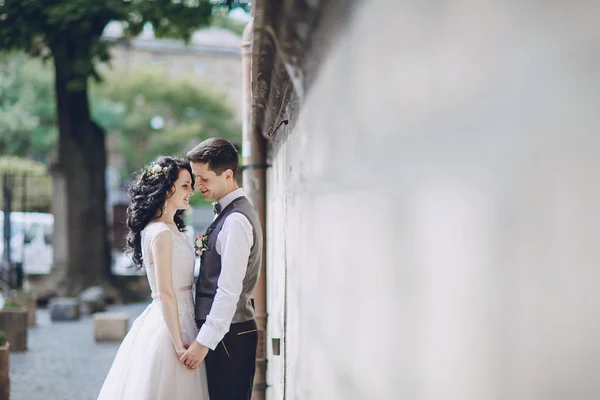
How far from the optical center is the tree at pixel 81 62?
1648 cm

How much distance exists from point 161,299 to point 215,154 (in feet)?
2.41

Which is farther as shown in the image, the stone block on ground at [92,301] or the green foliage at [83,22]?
the stone block on ground at [92,301]

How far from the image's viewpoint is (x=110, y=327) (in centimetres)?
1331

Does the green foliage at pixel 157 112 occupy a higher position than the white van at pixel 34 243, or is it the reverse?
the green foliage at pixel 157 112

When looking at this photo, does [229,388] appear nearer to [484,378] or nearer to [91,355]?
[484,378]

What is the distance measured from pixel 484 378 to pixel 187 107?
175 feet

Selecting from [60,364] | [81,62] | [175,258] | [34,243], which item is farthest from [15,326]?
[34,243]

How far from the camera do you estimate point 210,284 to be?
4289mm

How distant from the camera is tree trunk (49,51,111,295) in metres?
19.9

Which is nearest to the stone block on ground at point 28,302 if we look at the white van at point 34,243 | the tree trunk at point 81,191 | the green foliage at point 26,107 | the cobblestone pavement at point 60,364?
the cobblestone pavement at point 60,364

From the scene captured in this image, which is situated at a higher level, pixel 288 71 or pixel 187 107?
pixel 187 107

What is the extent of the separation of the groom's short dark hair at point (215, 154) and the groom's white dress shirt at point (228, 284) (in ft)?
1.17

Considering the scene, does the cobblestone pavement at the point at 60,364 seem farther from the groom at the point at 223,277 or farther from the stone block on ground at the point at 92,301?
the groom at the point at 223,277

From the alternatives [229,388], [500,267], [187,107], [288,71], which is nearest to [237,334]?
[229,388]
